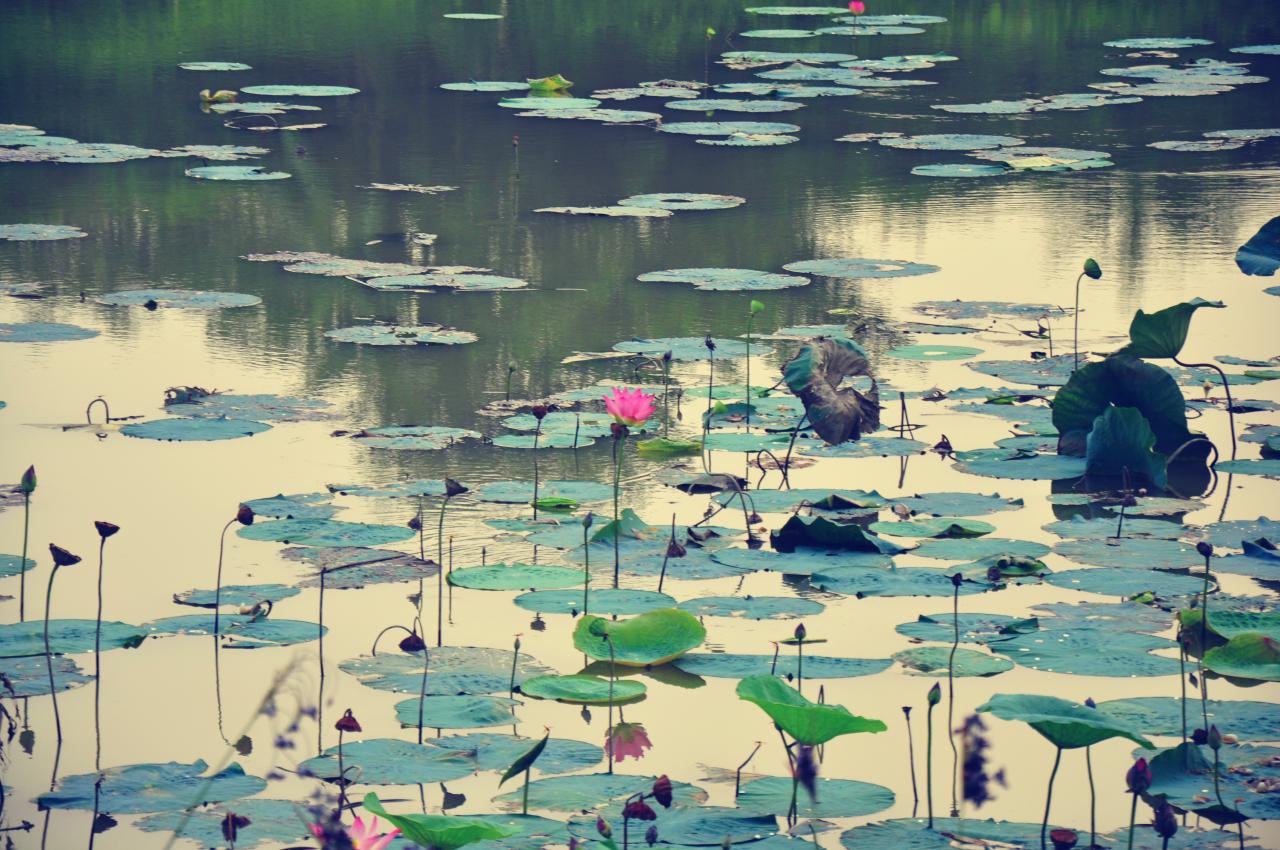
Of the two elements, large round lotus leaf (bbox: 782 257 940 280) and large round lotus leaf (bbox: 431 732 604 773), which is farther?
large round lotus leaf (bbox: 782 257 940 280)

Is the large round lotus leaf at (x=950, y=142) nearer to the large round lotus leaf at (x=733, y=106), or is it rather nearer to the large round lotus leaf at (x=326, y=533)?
the large round lotus leaf at (x=733, y=106)

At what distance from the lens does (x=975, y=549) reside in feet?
15.2

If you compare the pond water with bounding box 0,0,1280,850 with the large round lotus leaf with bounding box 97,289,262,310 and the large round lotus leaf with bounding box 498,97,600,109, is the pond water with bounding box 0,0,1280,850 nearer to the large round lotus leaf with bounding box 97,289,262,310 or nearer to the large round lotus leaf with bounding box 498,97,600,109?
the large round lotus leaf with bounding box 97,289,262,310

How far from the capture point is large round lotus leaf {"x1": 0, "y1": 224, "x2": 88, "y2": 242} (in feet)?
28.7

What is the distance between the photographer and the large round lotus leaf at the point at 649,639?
3.99 m

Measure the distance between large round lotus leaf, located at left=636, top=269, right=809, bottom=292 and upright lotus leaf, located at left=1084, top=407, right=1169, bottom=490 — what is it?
7.90ft

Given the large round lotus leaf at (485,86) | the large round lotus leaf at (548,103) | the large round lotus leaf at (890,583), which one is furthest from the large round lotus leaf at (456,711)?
the large round lotus leaf at (485,86)

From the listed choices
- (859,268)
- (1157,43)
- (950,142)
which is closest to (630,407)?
(859,268)

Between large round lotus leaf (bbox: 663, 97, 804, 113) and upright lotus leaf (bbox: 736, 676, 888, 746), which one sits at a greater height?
large round lotus leaf (bbox: 663, 97, 804, 113)

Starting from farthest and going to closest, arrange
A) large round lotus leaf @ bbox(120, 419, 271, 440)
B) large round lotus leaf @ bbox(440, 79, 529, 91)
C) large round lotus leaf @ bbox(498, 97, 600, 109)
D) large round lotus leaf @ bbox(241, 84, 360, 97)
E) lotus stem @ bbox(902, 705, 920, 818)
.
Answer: large round lotus leaf @ bbox(440, 79, 529, 91) < large round lotus leaf @ bbox(241, 84, 360, 97) < large round lotus leaf @ bbox(498, 97, 600, 109) < large round lotus leaf @ bbox(120, 419, 271, 440) < lotus stem @ bbox(902, 705, 920, 818)

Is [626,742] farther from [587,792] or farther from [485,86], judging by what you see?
[485,86]

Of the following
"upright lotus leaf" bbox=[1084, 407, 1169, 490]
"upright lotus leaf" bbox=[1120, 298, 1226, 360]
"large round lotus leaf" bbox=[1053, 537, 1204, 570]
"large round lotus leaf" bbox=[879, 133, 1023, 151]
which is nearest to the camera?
"large round lotus leaf" bbox=[1053, 537, 1204, 570]

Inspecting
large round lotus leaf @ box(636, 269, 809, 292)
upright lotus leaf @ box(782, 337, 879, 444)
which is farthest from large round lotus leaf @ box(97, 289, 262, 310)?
upright lotus leaf @ box(782, 337, 879, 444)

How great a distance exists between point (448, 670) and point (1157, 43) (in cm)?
1421
